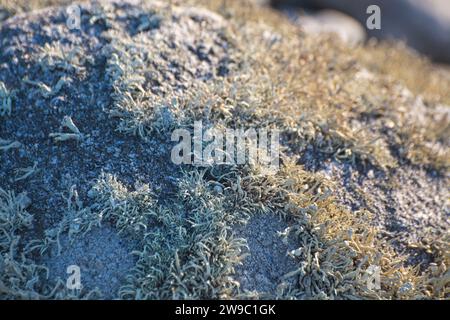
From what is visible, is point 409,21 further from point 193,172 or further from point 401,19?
point 193,172

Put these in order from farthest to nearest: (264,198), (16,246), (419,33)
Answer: (419,33) < (264,198) < (16,246)

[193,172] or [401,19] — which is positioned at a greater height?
[401,19]

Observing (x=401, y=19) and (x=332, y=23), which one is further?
(x=401, y=19)

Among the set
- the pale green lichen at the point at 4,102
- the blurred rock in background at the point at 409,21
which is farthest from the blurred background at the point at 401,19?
the pale green lichen at the point at 4,102

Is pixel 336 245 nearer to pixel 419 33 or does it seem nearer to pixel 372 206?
pixel 372 206

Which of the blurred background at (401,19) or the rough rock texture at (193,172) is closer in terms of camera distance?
the rough rock texture at (193,172)

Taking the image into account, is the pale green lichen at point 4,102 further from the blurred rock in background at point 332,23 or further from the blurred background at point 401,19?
the blurred background at point 401,19

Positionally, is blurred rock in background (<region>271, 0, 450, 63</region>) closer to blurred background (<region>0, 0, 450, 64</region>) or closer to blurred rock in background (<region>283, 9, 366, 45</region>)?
blurred background (<region>0, 0, 450, 64</region>)

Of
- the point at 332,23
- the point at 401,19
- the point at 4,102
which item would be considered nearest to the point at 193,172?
the point at 4,102
